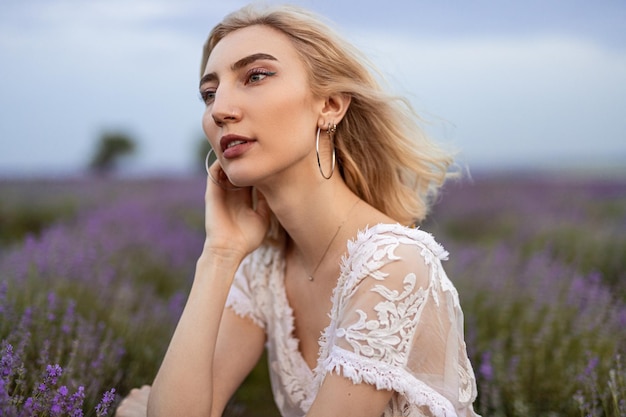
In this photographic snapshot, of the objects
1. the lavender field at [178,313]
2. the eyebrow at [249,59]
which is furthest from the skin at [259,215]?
the lavender field at [178,313]

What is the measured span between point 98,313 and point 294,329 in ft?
3.70

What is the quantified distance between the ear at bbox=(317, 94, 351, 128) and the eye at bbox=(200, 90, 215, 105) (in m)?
0.39

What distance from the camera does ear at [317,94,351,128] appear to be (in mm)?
2045

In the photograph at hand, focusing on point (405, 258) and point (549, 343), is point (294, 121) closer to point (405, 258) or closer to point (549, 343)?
point (405, 258)

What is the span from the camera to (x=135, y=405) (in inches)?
83.0

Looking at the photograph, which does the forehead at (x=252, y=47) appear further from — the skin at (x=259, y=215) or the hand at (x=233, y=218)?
the hand at (x=233, y=218)

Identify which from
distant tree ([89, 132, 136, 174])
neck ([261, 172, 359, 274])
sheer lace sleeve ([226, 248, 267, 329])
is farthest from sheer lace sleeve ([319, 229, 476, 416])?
distant tree ([89, 132, 136, 174])

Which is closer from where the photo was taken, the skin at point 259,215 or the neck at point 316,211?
the skin at point 259,215

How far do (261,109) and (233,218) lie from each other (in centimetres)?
53

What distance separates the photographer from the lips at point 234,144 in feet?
6.20

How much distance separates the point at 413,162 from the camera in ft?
7.66

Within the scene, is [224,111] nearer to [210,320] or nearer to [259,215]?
[259,215]

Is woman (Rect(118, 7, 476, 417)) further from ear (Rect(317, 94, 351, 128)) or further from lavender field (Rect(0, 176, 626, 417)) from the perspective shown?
lavender field (Rect(0, 176, 626, 417))

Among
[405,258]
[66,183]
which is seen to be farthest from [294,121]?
[66,183]
